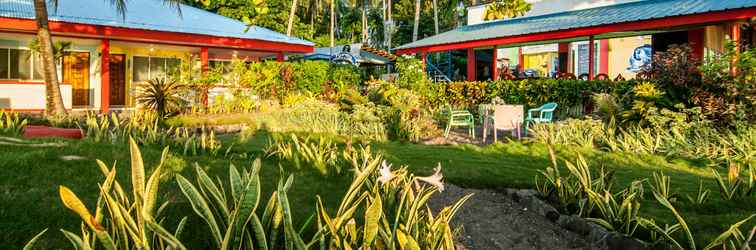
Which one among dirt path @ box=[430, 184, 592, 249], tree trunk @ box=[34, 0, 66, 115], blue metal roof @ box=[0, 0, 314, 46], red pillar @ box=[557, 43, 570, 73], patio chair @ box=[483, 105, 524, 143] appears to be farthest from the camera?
red pillar @ box=[557, 43, 570, 73]

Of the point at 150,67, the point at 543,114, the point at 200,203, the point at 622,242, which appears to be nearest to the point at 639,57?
the point at 543,114

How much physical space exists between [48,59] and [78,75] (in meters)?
6.86

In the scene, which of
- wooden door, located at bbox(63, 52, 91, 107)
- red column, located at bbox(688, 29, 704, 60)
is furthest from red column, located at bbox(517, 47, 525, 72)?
wooden door, located at bbox(63, 52, 91, 107)

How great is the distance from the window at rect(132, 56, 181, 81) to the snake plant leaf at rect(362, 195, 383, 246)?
17.9 m

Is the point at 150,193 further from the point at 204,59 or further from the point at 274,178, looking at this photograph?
the point at 204,59

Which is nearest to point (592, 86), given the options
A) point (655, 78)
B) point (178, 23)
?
point (655, 78)

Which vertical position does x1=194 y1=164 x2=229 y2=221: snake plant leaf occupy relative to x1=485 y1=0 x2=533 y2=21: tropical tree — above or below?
below

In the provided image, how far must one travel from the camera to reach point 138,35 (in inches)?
571

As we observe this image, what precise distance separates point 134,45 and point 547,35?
41.6 ft

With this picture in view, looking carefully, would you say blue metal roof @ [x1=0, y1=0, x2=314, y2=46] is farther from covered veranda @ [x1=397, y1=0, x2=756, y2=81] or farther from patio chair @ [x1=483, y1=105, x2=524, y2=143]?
covered veranda @ [x1=397, y1=0, x2=756, y2=81]

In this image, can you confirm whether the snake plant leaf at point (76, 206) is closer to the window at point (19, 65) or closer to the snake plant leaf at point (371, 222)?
the snake plant leaf at point (371, 222)

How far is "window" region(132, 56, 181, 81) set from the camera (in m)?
18.6

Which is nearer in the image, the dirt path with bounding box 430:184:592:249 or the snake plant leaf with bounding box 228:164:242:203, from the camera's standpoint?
the snake plant leaf with bounding box 228:164:242:203

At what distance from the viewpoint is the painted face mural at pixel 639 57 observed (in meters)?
18.1
